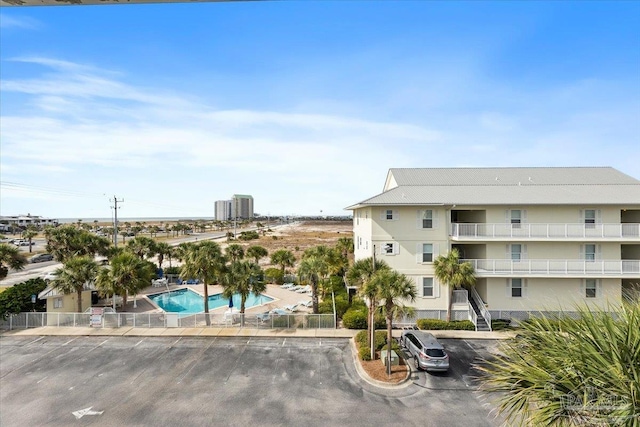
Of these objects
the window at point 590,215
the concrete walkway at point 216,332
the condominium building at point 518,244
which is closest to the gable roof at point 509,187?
the condominium building at point 518,244

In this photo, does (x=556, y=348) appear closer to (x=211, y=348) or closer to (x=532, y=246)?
(x=211, y=348)

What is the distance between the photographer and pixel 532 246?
A: 1032 inches

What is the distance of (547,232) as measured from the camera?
25.3 m

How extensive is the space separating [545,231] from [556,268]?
308 cm

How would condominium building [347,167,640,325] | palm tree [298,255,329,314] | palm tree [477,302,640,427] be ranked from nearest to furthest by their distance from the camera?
palm tree [477,302,640,427]
condominium building [347,167,640,325]
palm tree [298,255,329,314]

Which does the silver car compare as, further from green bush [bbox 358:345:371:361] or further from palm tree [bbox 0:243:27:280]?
palm tree [bbox 0:243:27:280]

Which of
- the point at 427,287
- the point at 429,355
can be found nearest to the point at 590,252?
the point at 427,287

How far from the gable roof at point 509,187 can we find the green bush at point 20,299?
1136 inches

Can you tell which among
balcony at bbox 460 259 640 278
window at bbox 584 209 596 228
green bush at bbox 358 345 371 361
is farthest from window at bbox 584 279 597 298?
green bush at bbox 358 345 371 361

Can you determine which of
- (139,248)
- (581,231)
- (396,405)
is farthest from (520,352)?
(139,248)

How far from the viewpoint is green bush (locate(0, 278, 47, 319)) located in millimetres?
24562

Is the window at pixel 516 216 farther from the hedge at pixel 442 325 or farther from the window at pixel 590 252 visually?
the hedge at pixel 442 325

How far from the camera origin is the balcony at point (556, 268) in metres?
24.5

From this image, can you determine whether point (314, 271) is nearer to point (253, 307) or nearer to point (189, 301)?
point (253, 307)
